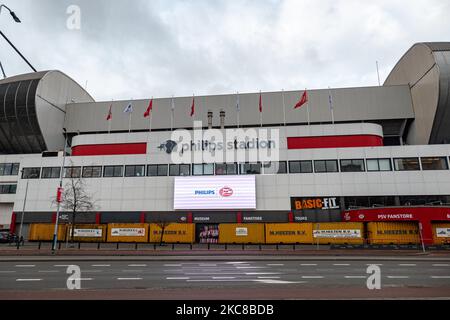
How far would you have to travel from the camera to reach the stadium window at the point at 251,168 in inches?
1700

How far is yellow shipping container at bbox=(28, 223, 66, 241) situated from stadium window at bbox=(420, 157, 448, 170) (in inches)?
2113

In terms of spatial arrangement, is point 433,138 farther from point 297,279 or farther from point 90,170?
point 90,170

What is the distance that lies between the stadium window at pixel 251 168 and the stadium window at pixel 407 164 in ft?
63.9

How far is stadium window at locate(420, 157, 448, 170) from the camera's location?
40.4m

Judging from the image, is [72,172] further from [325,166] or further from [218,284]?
[218,284]

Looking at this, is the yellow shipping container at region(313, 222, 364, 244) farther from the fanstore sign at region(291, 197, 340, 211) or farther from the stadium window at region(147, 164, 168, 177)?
the stadium window at region(147, 164, 168, 177)

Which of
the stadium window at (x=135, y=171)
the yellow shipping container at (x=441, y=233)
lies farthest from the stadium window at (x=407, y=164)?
the stadium window at (x=135, y=171)

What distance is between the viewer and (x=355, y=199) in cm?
4050

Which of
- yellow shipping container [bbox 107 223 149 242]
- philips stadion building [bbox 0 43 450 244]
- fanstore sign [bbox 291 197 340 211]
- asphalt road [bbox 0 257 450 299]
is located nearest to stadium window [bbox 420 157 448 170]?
philips stadion building [bbox 0 43 450 244]

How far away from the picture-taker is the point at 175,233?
41.5 meters

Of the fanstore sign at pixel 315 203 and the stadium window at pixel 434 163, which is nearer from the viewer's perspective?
the stadium window at pixel 434 163

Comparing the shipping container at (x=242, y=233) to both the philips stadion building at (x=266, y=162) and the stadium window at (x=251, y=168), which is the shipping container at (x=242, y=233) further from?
the stadium window at (x=251, y=168)

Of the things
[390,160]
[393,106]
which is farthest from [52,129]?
[393,106]

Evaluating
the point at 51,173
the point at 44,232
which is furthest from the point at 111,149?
the point at 44,232
